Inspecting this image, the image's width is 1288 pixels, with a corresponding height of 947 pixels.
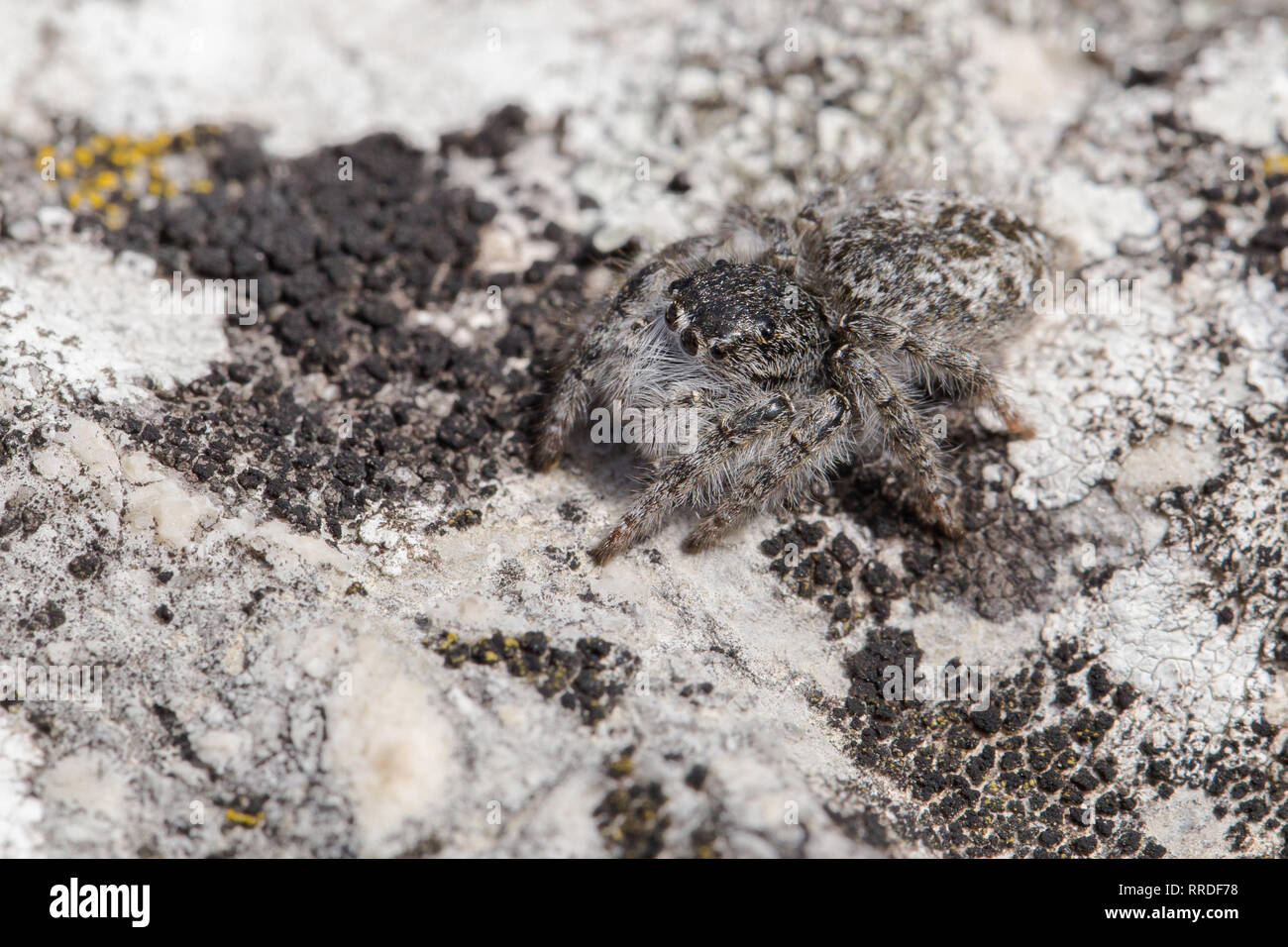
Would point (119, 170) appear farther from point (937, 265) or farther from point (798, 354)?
point (937, 265)

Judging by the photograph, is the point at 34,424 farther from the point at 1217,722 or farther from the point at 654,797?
the point at 1217,722

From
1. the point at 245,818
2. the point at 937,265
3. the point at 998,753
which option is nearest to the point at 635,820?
the point at 245,818

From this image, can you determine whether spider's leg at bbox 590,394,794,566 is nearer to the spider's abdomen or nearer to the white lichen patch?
the spider's abdomen

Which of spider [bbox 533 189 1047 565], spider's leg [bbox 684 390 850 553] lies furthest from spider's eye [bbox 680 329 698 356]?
spider's leg [bbox 684 390 850 553]

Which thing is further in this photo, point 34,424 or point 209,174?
point 209,174

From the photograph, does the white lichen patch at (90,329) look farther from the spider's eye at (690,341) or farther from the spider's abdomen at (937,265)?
the spider's abdomen at (937,265)
